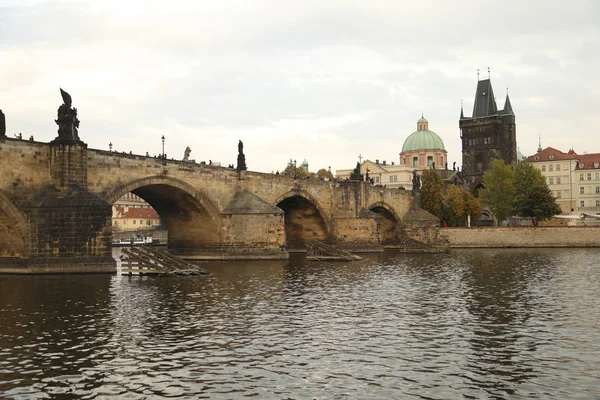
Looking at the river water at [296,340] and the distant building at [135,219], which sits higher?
the distant building at [135,219]

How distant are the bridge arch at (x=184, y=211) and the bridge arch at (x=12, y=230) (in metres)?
11.1

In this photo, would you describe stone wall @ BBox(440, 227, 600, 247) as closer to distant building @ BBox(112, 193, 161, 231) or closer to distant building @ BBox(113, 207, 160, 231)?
distant building @ BBox(112, 193, 161, 231)

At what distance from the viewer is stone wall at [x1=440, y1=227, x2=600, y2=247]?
231ft

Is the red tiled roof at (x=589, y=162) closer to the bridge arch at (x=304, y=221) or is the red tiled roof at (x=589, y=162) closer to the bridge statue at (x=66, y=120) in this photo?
the bridge arch at (x=304, y=221)

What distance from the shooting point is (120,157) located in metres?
39.6

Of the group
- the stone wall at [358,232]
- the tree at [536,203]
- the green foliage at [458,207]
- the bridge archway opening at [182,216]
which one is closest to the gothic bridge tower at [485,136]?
the green foliage at [458,207]

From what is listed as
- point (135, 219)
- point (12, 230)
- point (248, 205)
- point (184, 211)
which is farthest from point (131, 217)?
point (12, 230)

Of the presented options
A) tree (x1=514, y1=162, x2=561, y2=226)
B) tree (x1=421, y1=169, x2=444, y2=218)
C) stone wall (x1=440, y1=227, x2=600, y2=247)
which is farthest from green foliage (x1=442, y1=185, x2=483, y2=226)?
stone wall (x1=440, y1=227, x2=600, y2=247)

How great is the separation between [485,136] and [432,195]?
4612 cm

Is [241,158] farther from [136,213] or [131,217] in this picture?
[136,213]

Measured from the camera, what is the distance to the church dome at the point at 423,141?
144 meters

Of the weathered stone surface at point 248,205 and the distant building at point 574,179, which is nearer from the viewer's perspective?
the weathered stone surface at point 248,205

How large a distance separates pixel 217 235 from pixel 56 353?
33.1 m

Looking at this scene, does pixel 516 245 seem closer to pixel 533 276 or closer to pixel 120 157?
pixel 533 276
